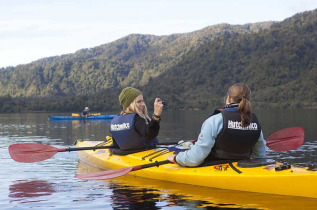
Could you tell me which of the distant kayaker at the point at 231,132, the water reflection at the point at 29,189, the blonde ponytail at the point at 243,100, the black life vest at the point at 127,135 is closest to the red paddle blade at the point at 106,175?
the water reflection at the point at 29,189

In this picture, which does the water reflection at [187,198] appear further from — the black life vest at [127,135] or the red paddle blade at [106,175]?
the black life vest at [127,135]

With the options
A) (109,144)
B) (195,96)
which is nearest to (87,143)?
(109,144)

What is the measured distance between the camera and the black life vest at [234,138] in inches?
328

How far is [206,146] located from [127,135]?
284 cm

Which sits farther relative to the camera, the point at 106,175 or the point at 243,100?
the point at 106,175

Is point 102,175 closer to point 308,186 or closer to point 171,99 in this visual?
point 308,186

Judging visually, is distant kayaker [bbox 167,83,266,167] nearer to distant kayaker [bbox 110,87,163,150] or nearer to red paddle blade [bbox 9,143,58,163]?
distant kayaker [bbox 110,87,163,150]

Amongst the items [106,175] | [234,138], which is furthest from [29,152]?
[234,138]

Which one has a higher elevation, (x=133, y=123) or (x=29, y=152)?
(x=133, y=123)

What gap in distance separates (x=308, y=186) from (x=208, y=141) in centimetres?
192

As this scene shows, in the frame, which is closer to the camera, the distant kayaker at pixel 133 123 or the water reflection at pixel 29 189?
the water reflection at pixel 29 189

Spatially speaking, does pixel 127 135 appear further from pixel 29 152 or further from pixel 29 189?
pixel 29 152

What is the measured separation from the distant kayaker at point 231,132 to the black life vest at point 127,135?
6.67ft

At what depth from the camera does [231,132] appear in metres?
8.38
